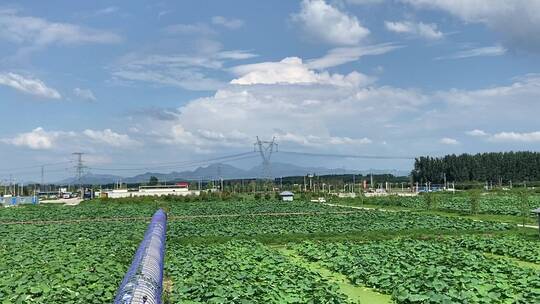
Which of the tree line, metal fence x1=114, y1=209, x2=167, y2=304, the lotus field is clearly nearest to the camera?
metal fence x1=114, y1=209, x2=167, y2=304

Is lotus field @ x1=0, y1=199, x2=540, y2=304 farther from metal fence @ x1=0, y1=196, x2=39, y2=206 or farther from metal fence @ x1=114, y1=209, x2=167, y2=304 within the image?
metal fence @ x1=0, y1=196, x2=39, y2=206

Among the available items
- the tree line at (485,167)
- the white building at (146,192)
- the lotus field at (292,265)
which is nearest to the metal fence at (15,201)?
the white building at (146,192)

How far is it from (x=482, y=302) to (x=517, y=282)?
2632 mm

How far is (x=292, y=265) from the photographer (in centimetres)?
1619

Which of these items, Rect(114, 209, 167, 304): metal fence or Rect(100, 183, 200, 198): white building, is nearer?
Rect(114, 209, 167, 304): metal fence

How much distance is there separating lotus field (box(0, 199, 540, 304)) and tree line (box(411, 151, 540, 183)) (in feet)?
324

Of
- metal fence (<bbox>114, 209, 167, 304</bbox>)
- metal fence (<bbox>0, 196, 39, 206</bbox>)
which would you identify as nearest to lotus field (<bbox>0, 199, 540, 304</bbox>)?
metal fence (<bbox>114, 209, 167, 304</bbox>)

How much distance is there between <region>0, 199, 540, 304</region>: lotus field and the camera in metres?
11.4

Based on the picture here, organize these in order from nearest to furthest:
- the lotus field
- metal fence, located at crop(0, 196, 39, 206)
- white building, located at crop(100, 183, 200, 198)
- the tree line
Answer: the lotus field
metal fence, located at crop(0, 196, 39, 206)
white building, located at crop(100, 183, 200, 198)
the tree line

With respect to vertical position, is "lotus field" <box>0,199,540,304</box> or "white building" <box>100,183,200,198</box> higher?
"white building" <box>100,183,200,198</box>

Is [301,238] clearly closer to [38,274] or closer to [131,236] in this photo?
[131,236]

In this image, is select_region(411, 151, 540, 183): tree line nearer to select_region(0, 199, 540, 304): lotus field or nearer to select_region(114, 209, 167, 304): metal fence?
select_region(0, 199, 540, 304): lotus field

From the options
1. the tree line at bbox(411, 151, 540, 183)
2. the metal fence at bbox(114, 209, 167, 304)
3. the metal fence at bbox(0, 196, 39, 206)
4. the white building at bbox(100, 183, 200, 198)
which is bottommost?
the metal fence at bbox(0, 196, 39, 206)

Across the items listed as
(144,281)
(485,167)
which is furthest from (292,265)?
(485,167)
